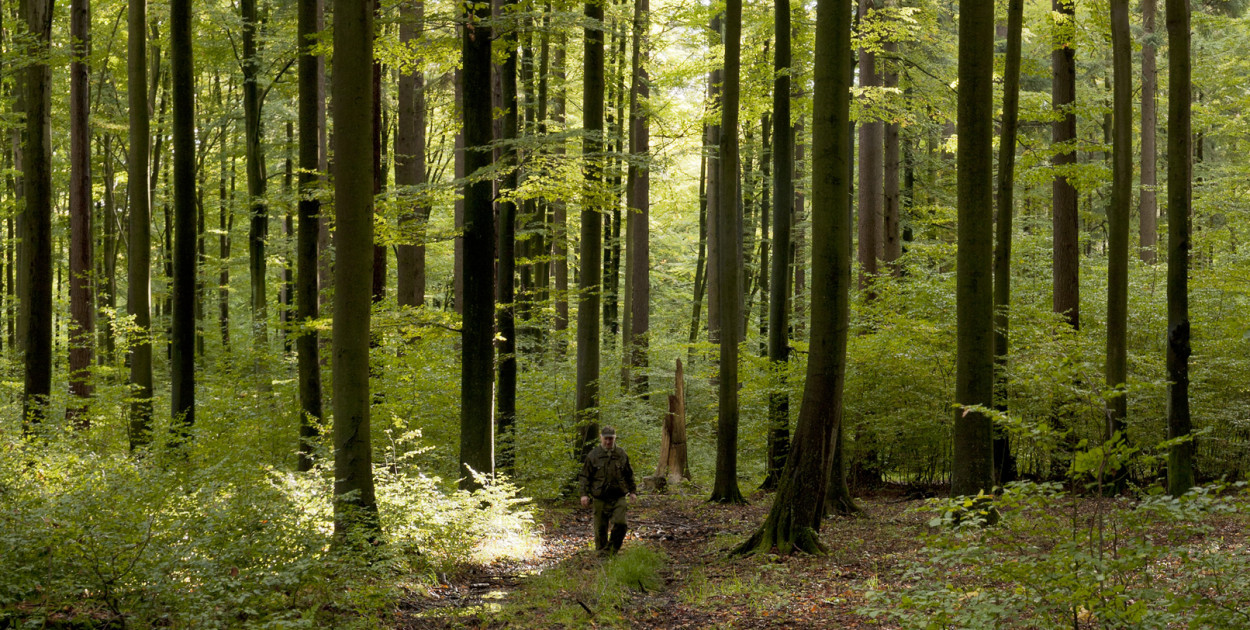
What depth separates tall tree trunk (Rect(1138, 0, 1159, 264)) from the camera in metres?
18.9

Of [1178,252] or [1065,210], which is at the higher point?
[1065,210]

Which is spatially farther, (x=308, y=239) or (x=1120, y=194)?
(x=308, y=239)

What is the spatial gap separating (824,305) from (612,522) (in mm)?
3730

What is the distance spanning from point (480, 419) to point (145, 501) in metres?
4.43

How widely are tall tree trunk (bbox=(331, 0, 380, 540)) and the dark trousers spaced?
3021 mm

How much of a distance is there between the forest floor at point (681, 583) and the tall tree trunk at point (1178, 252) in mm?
3184

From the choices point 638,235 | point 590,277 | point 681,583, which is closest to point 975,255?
point 681,583

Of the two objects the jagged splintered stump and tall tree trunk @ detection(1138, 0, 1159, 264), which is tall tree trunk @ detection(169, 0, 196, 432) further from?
tall tree trunk @ detection(1138, 0, 1159, 264)

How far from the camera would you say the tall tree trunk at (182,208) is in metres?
11.9

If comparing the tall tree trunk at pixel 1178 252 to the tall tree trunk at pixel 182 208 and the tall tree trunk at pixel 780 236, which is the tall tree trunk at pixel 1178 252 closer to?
the tall tree trunk at pixel 780 236

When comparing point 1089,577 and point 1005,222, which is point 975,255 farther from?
point 1089,577

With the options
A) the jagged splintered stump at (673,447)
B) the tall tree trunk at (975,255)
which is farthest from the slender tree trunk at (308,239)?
the tall tree trunk at (975,255)

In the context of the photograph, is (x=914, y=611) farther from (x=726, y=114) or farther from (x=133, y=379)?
(x=133, y=379)

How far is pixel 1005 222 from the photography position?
37.0ft
